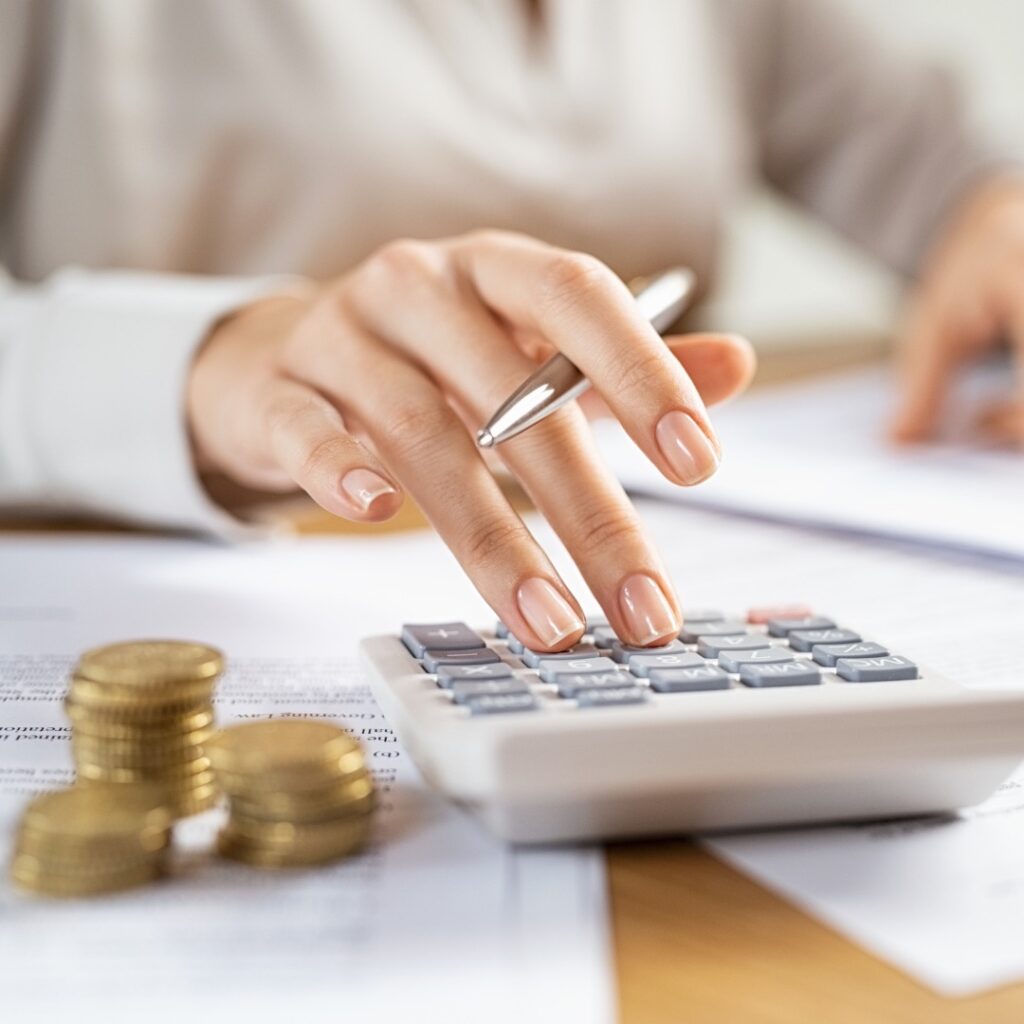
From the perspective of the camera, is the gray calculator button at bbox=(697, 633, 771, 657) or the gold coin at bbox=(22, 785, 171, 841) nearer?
the gold coin at bbox=(22, 785, 171, 841)

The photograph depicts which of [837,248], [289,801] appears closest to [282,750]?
[289,801]

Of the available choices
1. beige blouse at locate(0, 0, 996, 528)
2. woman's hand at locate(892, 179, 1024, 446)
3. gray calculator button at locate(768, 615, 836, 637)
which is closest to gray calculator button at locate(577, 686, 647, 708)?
gray calculator button at locate(768, 615, 836, 637)

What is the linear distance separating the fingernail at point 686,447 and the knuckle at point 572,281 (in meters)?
0.07

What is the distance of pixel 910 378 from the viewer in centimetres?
100

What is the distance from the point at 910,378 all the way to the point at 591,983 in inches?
31.7


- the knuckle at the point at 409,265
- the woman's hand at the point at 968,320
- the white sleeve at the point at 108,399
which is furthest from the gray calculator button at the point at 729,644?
the woman's hand at the point at 968,320

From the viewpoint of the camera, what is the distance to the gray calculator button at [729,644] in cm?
40

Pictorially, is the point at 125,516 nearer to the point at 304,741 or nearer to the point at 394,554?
the point at 394,554

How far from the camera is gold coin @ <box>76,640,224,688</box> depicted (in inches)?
13.5

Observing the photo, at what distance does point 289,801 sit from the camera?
31 cm

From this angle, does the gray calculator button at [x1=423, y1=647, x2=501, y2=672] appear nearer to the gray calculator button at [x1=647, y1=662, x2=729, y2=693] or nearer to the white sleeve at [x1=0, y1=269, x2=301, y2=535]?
the gray calculator button at [x1=647, y1=662, x2=729, y2=693]

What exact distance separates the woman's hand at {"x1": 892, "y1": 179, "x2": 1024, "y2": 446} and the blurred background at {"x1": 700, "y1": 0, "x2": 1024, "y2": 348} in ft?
2.66

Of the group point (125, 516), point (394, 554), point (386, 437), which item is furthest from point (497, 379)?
point (125, 516)

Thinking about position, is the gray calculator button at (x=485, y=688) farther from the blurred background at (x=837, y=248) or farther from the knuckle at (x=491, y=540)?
the blurred background at (x=837, y=248)
